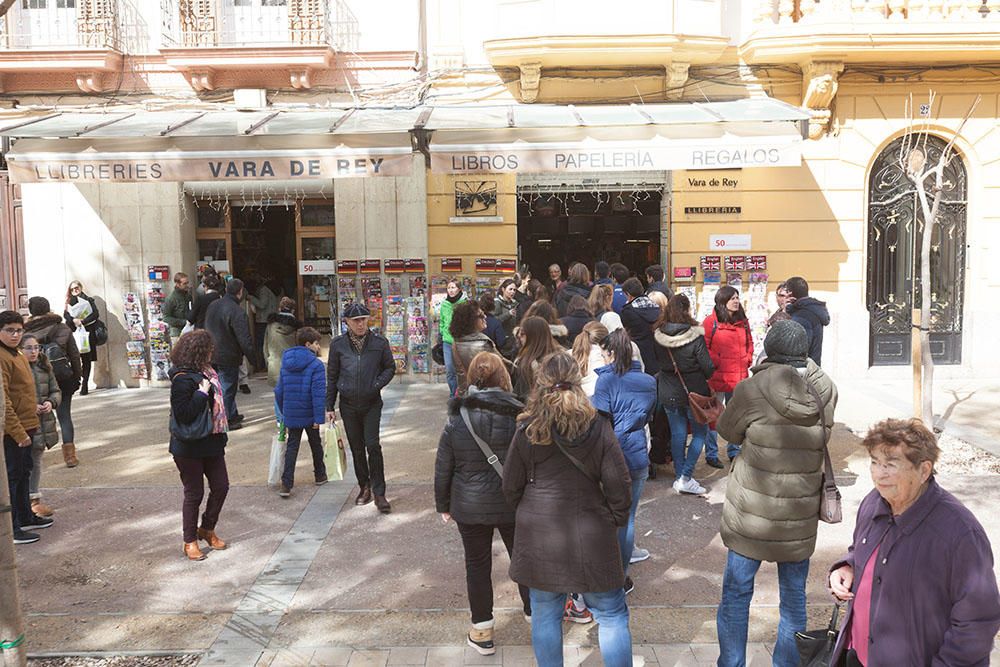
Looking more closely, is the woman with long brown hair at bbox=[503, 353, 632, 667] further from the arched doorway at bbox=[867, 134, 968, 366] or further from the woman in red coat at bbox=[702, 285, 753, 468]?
the arched doorway at bbox=[867, 134, 968, 366]

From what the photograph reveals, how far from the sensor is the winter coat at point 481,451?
4836 millimetres

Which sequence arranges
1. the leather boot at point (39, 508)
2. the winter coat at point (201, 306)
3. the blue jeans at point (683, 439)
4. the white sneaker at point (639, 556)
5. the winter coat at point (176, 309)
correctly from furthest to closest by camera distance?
the winter coat at point (176, 309) < the winter coat at point (201, 306) < the blue jeans at point (683, 439) < the leather boot at point (39, 508) < the white sneaker at point (639, 556)

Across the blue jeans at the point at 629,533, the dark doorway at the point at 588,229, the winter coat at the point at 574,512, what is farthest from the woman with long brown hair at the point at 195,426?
the dark doorway at the point at 588,229

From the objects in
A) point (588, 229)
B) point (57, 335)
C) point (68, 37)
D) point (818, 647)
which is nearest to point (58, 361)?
point (57, 335)

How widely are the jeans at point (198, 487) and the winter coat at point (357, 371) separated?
1.20 metres

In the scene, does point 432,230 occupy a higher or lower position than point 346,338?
higher

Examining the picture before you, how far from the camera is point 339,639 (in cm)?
525

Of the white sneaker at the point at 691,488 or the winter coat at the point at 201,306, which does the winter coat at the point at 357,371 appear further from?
the winter coat at the point at 201,306

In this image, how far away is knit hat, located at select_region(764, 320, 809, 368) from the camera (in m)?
4.49

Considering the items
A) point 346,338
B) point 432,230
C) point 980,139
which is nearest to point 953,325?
point 980,139

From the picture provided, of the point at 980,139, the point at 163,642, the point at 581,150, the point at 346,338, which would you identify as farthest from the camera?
the point at 980,139

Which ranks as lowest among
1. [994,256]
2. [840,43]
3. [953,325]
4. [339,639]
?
[339,639]

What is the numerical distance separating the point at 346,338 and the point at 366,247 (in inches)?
254

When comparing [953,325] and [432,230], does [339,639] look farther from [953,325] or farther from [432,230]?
[953,325]
